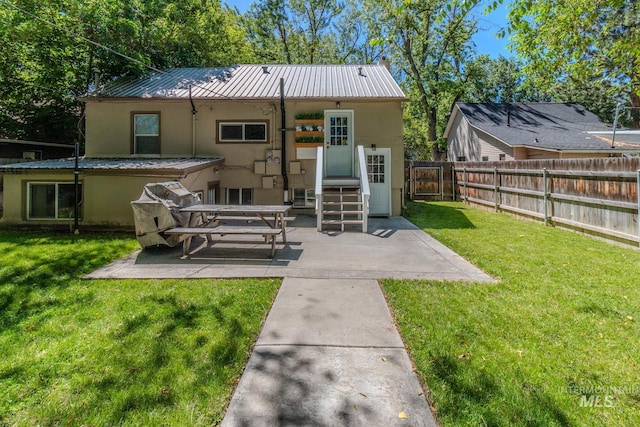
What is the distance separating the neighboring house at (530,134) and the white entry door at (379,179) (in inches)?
343

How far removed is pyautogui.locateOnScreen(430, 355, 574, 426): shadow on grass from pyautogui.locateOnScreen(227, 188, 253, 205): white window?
9326 mm

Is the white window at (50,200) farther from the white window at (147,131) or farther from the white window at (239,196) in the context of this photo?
the white window at (239,196)

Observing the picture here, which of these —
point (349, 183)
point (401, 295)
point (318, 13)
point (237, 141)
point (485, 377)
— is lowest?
point (485, 377)

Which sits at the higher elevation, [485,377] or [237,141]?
[237,141]

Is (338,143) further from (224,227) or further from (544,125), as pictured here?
(544,125)

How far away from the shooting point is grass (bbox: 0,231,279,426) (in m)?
2.23

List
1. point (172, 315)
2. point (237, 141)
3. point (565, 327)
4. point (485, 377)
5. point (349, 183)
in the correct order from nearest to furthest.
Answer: point (485, 377) < point (565, 327) < point (172, 315) < point (349, 183) < point (237, 141)

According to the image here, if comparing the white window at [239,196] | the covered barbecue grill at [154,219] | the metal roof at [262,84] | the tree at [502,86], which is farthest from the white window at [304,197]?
the tree at [502,86]

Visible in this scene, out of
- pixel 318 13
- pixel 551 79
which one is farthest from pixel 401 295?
pixel 318 13

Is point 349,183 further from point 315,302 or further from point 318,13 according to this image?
point 318,13

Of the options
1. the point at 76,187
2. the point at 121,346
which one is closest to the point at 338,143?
the point at 76,187

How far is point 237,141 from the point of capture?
10969 millimetres

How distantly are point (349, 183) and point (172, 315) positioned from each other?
275 inches

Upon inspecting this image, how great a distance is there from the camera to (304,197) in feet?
36.7
